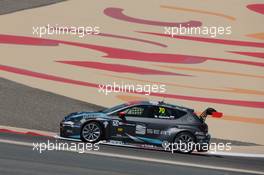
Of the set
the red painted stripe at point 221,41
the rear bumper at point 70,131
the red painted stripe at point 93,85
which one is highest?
the red painted stripe at point 221,41

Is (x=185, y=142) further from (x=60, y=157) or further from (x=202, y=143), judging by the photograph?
(x=60, y=157)

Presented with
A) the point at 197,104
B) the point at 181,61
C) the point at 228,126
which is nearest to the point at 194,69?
the point at 181,61

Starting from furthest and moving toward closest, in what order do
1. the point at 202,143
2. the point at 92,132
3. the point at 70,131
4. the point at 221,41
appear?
the point at 221,41 < the point at 202,143 < the point at 70,131 < the point at 92,132

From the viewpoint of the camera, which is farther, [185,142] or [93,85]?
[93,85]

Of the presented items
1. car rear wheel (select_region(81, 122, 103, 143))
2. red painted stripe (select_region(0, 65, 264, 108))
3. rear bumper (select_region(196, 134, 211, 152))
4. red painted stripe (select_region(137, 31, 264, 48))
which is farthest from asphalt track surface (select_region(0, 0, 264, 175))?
red painted stripe (select_region(137, 31, 264, 48))

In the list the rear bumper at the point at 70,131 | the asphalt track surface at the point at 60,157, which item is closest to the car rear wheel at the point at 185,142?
the asphalt track surface at the point at 60,157

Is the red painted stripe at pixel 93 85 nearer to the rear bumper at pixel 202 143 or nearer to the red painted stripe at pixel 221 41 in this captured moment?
the red painted stripe at pixel 221 41

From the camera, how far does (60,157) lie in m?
14.9

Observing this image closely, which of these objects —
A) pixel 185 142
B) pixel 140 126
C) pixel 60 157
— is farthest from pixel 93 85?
pixel 60 157

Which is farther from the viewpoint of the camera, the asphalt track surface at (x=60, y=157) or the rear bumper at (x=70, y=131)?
the rear bumper at (x=70, y=131)

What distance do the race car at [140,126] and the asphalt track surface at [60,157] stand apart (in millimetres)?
715

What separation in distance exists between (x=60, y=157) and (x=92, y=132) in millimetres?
4275

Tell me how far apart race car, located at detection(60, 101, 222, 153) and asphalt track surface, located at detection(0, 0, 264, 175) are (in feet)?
2.35

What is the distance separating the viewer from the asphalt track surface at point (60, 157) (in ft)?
44.3
